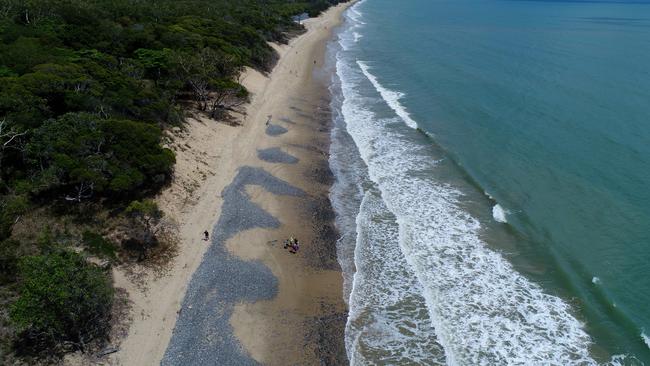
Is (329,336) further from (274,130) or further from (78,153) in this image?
(274,130)

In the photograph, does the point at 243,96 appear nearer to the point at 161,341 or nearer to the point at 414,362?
the point at 161,341

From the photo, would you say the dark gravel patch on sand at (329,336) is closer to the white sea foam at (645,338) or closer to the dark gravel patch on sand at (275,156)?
the white sea foam at (645,338)

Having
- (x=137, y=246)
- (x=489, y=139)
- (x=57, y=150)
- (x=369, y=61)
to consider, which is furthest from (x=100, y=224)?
(x=369, y=61)

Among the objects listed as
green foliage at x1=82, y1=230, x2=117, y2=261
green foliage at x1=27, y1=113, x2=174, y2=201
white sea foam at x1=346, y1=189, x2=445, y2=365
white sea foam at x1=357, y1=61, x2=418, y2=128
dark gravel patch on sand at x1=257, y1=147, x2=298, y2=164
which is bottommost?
white sea foam at x1=346, y1=189, x2=445, y2=365

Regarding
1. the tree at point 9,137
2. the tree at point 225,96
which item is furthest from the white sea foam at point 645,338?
the tree at point 225,96

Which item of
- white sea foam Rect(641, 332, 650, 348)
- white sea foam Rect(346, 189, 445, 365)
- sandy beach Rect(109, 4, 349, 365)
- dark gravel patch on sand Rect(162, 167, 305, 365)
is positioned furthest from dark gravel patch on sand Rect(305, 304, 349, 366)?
white sea foam Rect(641, 332, 650, 348)

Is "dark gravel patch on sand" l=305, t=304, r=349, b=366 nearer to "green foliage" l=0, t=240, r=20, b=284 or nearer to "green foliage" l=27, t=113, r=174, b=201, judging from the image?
"green foliage" l=0, t=240, r=20, b=284

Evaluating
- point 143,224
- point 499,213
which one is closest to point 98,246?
point 143,224
